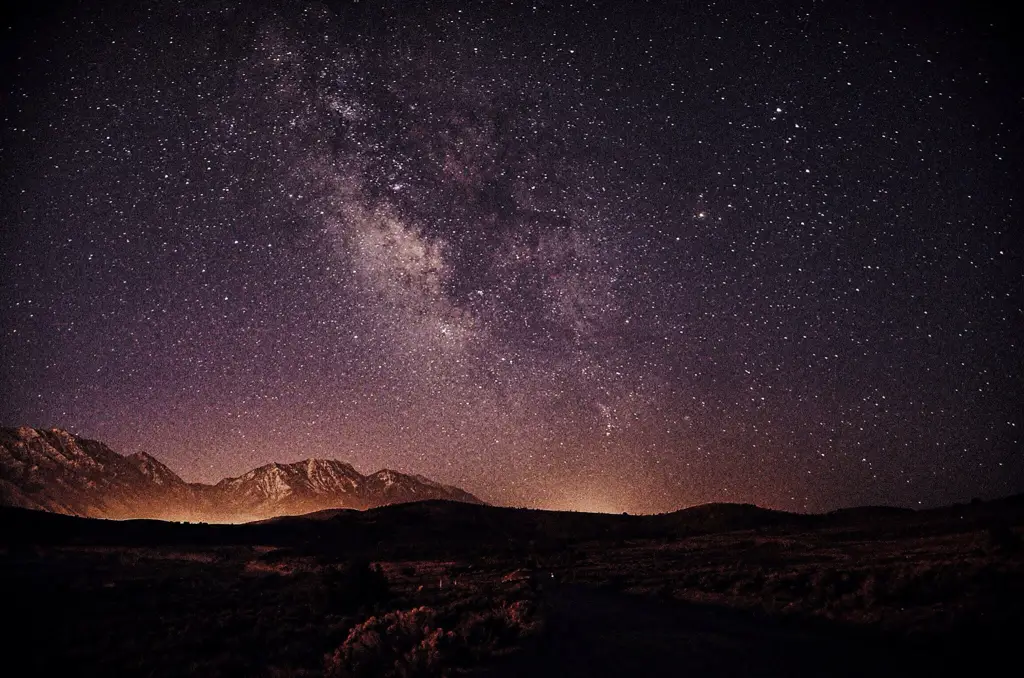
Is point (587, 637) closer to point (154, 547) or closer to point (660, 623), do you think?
point (660, 623)

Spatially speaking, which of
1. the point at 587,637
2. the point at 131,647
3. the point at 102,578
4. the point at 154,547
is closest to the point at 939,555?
the point at 587,637

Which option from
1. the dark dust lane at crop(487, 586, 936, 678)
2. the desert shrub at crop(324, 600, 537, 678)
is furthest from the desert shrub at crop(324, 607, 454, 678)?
the dark dust lane at crop(487, 586, 936, 678)

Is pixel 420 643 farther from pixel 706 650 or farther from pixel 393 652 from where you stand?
pixel 706 650

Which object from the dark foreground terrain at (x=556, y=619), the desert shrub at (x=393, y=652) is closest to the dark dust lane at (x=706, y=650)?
the dark foreground terrain at (x=556, y=619)

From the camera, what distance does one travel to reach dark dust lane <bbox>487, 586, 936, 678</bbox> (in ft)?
27.3

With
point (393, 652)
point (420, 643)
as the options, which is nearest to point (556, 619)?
point (420, 643)

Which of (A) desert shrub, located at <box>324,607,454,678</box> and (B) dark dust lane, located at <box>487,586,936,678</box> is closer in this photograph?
(B) dark dust lane, located at <box>487,586,936,678</box>

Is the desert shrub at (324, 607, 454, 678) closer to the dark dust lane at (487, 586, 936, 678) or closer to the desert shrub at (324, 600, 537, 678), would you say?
the desert shrub at (324, 600, 537, 678)

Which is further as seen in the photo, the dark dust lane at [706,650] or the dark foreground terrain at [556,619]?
the dark foreground terrain at [556,619]

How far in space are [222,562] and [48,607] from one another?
91.5 feet

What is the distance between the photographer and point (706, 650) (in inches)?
373

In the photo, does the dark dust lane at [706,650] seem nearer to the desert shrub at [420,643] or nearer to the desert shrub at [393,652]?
the desert shrub at [420,643]

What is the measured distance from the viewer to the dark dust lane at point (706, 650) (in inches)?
328

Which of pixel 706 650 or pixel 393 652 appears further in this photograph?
pixel 393 652
